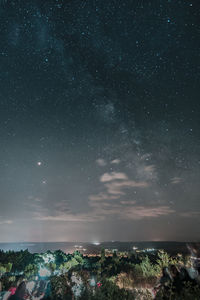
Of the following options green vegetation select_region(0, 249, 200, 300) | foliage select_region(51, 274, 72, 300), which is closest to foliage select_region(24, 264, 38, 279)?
green vegetation select_region(0, 249, 200, 300)

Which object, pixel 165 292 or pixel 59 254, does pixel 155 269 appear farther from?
pixel 59 254

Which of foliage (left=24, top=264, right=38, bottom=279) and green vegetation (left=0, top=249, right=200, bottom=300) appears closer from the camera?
green vegetation (left=0, top=249, right=200, bottom=300)

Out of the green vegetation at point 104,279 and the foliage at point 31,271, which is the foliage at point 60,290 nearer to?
the green vegetation at point 104,279

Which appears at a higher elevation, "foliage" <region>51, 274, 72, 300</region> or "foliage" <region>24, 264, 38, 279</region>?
"foliage" <region>51, 274, 72, 300</region>

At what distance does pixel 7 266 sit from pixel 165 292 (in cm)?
1698

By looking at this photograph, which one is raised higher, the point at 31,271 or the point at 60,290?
the point at 60,290

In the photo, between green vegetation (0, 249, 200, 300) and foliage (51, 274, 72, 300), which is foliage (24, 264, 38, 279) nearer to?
green vegetation (0, 249, 200, 300)

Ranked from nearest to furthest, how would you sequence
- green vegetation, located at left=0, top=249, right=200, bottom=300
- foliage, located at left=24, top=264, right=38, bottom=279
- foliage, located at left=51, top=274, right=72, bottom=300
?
1. green vegetation, located at left=0, top=249, right=200, bottom=300
2. foliage, located at left=51, top=274, right=72, bottom=300
3. foliage, located at left=24, top=264, right=38, bottom=279

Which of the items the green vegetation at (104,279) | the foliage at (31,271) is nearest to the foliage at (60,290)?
the green vegetation at (104,279)

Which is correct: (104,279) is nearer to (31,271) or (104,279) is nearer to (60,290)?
(60,290)

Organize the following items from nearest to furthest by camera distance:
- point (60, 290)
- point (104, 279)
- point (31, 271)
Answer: point (60, 290)
point (104, 279)
point (31, 271)

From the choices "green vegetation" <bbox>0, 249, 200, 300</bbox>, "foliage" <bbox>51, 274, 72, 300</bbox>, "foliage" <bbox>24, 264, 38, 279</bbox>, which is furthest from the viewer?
"foliage" <bbox>24, 264, 38, 279</bbox>

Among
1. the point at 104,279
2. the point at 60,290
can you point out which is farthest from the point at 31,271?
the point at 104,279

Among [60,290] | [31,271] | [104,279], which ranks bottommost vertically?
[31,271]
